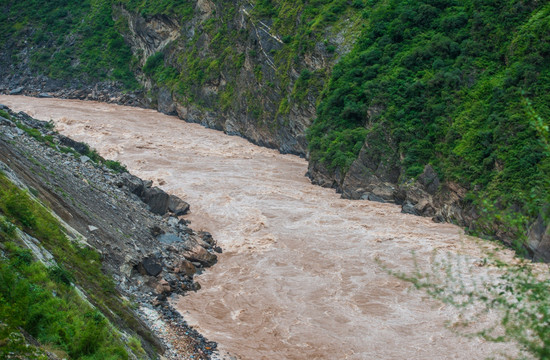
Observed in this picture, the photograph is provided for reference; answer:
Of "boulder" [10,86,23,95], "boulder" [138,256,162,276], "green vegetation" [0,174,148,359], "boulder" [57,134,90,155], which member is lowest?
"boulder" [10,86,23,95]

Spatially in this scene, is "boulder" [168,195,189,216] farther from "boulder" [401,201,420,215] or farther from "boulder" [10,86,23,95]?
"boulder" [10,86,23,95]

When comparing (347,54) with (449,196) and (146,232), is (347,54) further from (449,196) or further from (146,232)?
(146,232)

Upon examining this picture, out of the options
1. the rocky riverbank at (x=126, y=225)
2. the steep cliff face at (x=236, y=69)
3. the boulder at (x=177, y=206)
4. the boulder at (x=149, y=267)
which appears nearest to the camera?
the rocky riverbank at (x=126, y=225)

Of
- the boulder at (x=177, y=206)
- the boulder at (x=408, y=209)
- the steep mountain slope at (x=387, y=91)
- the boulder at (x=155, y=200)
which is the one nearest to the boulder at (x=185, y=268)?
the boulder at (x=155, y=200)

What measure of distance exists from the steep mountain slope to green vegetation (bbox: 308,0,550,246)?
0.25 feet

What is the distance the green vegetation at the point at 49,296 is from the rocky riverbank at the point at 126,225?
103cm

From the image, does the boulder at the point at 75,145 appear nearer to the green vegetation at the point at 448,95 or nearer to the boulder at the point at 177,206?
the boulder at the point at 177,206

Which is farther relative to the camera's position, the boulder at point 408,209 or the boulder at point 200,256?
the boulder at point 408,209

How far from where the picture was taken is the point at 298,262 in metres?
24.7

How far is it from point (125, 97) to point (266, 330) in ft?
185

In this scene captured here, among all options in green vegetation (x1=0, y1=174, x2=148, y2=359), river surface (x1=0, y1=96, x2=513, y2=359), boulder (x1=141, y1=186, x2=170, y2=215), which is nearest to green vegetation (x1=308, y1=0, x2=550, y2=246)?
river surface (x1=0, y1=96, x2=513, y2=359)

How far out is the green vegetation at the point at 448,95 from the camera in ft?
91.1

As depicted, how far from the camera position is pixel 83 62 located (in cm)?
7712

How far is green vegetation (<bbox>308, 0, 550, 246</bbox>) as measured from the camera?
91.1 feet
